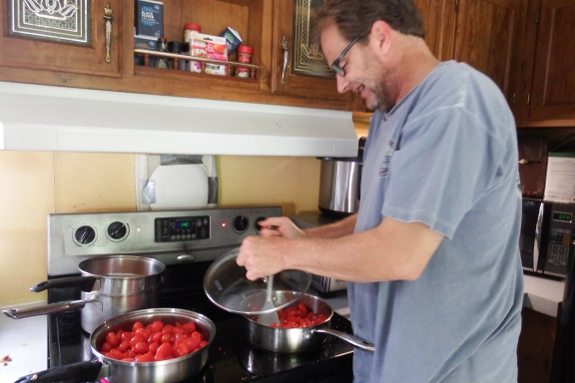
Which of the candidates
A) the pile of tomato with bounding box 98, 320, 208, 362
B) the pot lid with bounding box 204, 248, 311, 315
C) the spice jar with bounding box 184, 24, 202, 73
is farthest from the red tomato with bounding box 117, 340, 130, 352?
the spice jar with bounding box 184, 24, 202, 73

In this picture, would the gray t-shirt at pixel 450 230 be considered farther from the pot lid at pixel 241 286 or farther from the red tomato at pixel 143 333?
the red tomato at pixel 143 333

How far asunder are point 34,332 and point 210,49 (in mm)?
897

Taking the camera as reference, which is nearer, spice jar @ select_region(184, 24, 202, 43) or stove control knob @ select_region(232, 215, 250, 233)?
spice jar @ select_region(184, 24, 202, 43)

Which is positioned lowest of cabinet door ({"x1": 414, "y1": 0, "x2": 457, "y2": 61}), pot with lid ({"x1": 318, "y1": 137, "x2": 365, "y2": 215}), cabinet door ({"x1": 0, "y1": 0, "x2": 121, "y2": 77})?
pot with lid ({"x1": 318, "y1": 137, "x2": 365, "y2": 215})

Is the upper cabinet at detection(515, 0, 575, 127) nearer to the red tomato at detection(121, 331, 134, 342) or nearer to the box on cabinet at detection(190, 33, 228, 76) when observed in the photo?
the box on cabinet at detection(190, 33, 228, 76)

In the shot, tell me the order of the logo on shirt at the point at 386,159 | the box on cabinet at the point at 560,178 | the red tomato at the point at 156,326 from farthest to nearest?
the box on cabinet at the point at 560,178
the red tomato at the point at 156,326
the logo on shirt at the point at 386,159

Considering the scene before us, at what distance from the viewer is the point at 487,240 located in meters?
0.74

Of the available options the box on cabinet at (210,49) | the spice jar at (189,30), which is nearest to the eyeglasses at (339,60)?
the box on cabinet at (210,49)

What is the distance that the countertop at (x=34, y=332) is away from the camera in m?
0.91

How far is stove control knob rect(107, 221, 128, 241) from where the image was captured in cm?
124

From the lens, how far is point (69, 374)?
28.5 inches

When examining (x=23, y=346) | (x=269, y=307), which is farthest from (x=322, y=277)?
(x=23, y=346)

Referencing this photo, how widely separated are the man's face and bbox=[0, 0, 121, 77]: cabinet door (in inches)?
19.3

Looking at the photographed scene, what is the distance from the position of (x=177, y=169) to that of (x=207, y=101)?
356 millimetres
